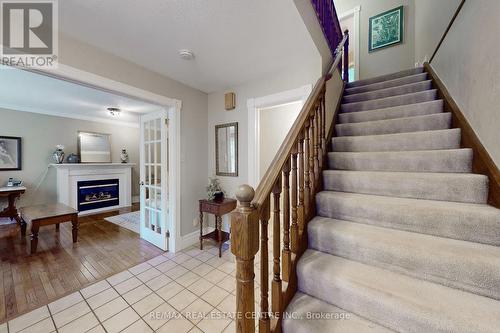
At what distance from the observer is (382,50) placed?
12.7 ft

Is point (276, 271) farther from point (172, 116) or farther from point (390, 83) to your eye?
point (390, 83)

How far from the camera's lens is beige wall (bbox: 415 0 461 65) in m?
2.06

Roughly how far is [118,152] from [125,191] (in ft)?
3.89

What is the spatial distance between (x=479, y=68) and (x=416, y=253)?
140 centimetres

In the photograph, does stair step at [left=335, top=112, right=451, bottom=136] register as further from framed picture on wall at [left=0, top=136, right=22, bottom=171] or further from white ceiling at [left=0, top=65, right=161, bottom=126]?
framed picture on wall at [left=0, top=136, right=22, bottom=171]

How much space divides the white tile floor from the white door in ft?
2.26

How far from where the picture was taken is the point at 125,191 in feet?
18.3

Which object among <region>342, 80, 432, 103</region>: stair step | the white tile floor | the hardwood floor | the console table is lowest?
the white tile floor

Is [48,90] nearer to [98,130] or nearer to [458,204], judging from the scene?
[98,130]

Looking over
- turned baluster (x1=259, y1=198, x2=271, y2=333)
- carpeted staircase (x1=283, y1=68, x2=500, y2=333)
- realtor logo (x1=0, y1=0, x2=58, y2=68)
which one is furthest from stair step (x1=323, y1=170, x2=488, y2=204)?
realtor logo (x1=0, y1=0, x2=58, y2=68)

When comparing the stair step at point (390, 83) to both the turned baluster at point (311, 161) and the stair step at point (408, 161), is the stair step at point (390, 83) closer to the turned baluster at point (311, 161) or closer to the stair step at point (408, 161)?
the stair step at point (408, 161)

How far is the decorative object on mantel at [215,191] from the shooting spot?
9.44ft

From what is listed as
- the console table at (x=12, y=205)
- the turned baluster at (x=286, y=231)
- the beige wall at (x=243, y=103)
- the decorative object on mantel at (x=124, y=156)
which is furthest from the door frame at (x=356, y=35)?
the console table at (x=12, y=205)

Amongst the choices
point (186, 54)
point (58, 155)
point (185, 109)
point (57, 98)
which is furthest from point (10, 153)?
point (186, 54)
